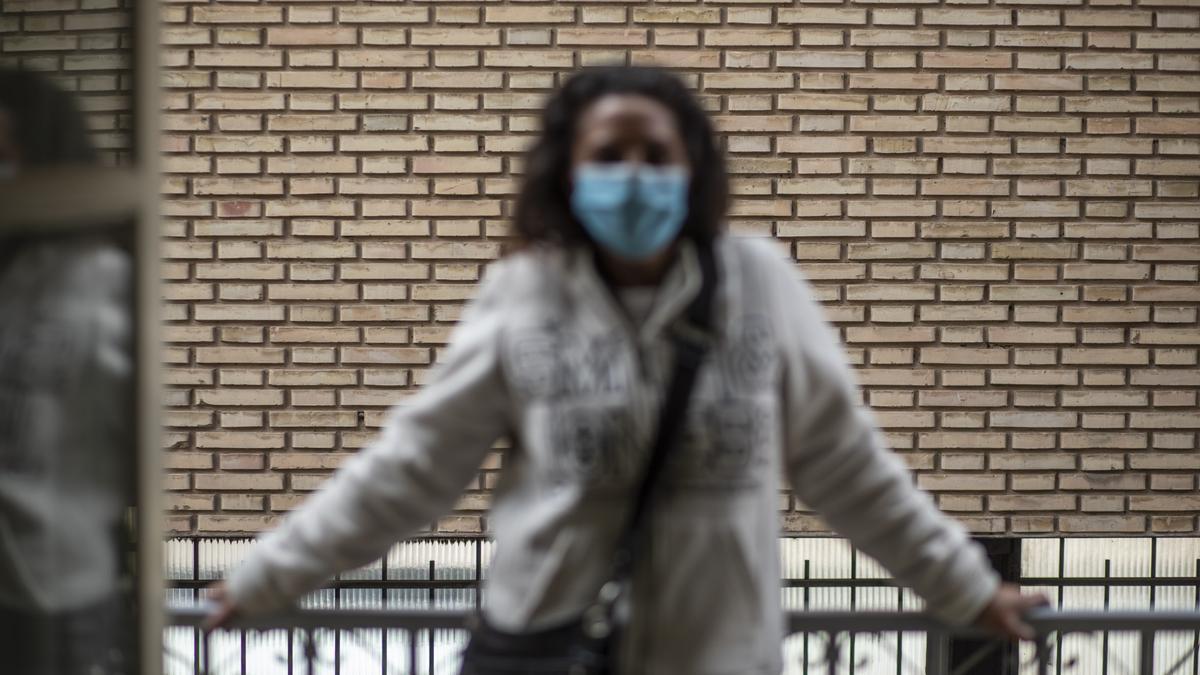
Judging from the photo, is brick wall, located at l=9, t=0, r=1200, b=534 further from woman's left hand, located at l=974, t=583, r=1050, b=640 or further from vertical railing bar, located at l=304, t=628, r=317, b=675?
woman's left hand, located at l=974, t=583, r=1050, b=640

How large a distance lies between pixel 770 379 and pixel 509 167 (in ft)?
11.8

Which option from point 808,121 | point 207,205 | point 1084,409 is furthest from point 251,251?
point 1084,409

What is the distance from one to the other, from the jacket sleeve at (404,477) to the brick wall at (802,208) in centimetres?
329

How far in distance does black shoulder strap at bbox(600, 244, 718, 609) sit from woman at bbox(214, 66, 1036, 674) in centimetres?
1

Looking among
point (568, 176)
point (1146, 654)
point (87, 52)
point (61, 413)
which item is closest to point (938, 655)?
point (1146, 654)

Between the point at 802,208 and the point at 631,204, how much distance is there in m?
3.59

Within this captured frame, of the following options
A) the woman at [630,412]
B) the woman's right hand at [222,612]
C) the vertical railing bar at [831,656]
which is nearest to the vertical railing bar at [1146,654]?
the vertical railing bar at [831,656]

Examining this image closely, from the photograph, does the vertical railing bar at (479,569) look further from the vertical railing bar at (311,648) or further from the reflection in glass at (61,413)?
the reflection in glass at (61,413)

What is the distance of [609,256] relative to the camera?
175 cm

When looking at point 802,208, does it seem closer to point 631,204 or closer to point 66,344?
point 631,204

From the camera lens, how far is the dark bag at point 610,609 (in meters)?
1.62

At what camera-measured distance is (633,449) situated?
5.34ft

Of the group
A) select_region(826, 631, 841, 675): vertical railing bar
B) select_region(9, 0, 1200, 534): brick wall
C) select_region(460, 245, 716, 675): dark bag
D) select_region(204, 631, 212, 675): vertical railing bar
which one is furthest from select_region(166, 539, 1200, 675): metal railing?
select_region(460, 245, 716, 675): dark bag

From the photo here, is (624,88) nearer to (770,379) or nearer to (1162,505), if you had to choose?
(770,379)
